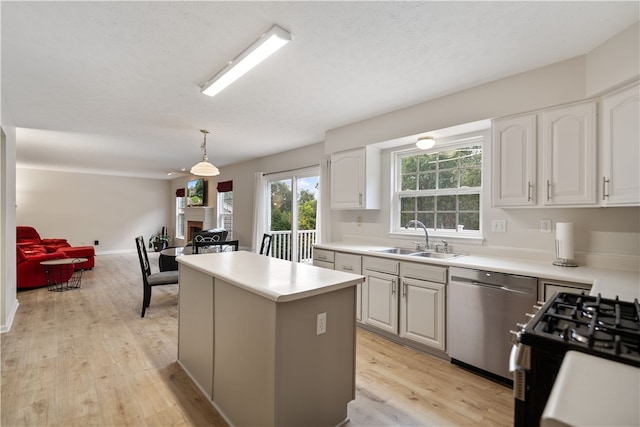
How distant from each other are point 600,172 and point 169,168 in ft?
27.4

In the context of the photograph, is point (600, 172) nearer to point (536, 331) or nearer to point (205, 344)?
point (536, 331)

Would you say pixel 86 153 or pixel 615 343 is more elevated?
pixel 86 153

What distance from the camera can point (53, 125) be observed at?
4.02m

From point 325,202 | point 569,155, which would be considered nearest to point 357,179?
point 325,202

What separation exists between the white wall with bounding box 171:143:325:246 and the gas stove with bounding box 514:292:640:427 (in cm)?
Result: 420

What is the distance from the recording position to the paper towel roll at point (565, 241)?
225 centimetres

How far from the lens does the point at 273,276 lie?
71.5 inches

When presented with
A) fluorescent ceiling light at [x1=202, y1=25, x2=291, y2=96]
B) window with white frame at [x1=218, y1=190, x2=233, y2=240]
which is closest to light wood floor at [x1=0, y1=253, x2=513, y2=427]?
fluorescent ceiling light at [x1=202, y1=25, x2=291, y2=96]

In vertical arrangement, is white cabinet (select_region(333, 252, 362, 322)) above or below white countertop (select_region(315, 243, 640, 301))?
below

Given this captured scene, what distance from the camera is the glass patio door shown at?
16.8 feet

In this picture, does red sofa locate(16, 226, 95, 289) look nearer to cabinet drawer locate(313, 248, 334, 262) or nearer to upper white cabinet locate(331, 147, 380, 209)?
cabinet drawer locate(313, 248, 334, 262)

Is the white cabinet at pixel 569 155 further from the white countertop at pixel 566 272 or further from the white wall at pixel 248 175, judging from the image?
A: the white wall at pixel 248 175

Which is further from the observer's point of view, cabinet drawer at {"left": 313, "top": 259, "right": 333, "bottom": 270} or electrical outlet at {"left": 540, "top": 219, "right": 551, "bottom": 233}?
cabinet drawer at {"left": 313, "top": 259, "right": 333, "bottom": 270}

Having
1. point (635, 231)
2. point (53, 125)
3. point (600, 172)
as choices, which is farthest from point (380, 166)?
point (53, 125)
